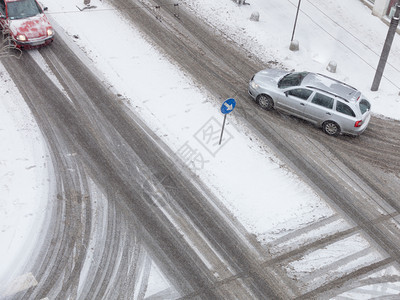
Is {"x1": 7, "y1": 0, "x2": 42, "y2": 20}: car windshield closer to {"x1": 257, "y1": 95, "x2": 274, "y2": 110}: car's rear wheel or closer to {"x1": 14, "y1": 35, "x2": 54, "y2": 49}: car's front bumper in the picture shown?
{"x1": 14, "y1": 35, "x2": 54, "y2": 49}: car's front bumper

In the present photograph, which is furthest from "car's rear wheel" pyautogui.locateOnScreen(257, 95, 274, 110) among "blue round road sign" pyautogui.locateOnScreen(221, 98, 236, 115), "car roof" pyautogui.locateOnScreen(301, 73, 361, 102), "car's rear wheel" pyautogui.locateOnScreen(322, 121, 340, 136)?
"blue round road sign" pyautogui.locateOnScreen(221, 98, 236, 115)

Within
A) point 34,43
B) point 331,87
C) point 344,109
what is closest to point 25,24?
point 34,43

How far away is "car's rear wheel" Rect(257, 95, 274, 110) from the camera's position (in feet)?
59.5

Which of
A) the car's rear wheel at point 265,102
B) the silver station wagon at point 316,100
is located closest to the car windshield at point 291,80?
the silver station wagon at point 316,100

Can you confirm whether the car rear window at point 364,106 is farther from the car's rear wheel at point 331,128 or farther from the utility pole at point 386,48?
the utility pole at point 386,48

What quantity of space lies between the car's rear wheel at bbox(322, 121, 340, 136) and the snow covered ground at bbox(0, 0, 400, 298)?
2.59 m

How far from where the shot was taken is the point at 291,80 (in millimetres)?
17969

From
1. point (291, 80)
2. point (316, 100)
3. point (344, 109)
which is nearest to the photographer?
point (344, 109)

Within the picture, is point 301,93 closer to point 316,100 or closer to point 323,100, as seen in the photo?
point 316,100

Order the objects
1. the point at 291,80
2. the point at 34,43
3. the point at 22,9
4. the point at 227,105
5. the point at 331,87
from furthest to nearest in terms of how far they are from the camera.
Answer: the point at 22,9, the point at 34,43, the point at 291,80, the point at 331,87, the point at 227,105

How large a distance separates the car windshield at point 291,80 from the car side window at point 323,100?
0.93m

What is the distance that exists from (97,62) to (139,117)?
4018mm

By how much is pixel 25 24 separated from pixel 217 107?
8.82m

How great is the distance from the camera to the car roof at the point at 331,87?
17.0m
